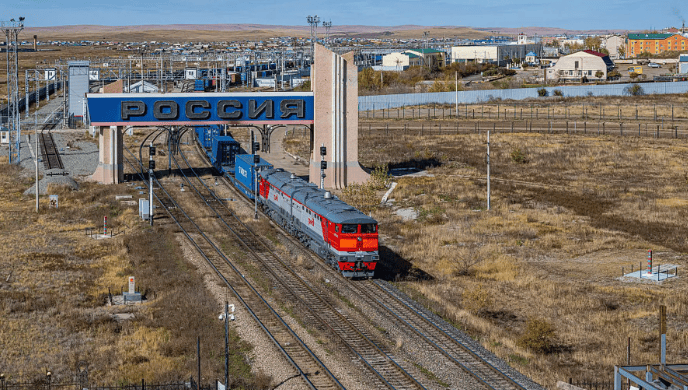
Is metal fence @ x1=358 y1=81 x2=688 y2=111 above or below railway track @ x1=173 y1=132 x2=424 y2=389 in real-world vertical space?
above

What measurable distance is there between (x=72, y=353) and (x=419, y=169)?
52299 mm

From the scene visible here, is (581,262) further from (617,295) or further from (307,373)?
(307,373)

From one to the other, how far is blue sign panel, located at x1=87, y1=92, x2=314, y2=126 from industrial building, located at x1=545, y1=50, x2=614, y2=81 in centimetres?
11582

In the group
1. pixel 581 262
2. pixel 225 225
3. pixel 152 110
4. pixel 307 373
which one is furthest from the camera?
pixel 152 110

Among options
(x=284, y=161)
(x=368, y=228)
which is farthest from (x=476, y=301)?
(x=284, y=161)

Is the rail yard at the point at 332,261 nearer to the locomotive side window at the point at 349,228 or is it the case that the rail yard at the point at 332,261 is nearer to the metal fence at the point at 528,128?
the locomotive side window at the point at 349,228

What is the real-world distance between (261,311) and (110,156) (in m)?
37.2

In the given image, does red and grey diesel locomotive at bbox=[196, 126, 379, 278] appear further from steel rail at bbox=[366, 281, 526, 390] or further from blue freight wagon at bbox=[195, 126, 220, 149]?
blue freight wagon at bbox=[195, 126, 220, 149]

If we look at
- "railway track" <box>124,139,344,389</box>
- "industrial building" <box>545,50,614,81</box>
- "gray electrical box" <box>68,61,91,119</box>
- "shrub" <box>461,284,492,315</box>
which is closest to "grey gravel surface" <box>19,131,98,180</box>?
"gray electrical box" <box>68,61,91,119</box>

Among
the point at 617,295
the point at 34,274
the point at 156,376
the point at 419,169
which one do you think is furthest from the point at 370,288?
the point at 419,169

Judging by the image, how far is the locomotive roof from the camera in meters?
39.8

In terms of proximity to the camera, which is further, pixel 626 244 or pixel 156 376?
pixel 626 244

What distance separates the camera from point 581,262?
4491 cm

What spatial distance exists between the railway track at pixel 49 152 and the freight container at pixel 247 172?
22151 millimetres
